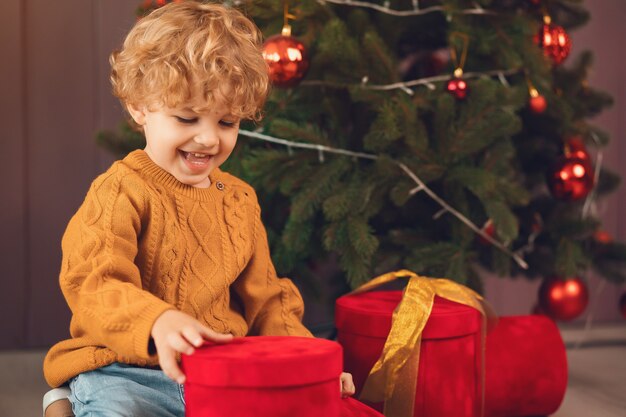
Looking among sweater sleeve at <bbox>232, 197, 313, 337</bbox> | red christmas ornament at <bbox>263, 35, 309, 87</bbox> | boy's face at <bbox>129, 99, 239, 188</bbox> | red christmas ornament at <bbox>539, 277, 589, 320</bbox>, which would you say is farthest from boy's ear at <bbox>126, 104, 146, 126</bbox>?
red christmas ornament at <bbox>539, 277, 589, 320</bbox>

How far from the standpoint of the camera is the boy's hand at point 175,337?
90 cm

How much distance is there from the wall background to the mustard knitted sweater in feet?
2.98

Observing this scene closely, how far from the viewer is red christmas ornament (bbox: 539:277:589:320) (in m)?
1.80

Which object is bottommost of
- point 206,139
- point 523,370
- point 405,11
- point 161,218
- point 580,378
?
point 580,378

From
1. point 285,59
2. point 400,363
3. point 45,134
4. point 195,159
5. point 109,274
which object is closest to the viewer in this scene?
point 109,274

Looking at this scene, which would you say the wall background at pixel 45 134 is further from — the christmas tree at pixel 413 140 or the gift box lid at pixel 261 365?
the gift box lid at pixel 261 365

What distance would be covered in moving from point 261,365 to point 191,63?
0.43 m

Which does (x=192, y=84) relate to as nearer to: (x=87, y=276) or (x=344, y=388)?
(x=87, y=276)

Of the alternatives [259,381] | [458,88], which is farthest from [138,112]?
[458,88]

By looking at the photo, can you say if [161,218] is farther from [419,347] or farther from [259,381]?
[419,347]

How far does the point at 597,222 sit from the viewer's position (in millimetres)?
1809

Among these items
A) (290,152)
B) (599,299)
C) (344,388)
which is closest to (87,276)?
(344,388)

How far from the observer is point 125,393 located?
103 cm

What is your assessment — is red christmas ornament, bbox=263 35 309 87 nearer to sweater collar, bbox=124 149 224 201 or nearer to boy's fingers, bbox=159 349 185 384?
sweater collar, bbox=124 149 224 201
